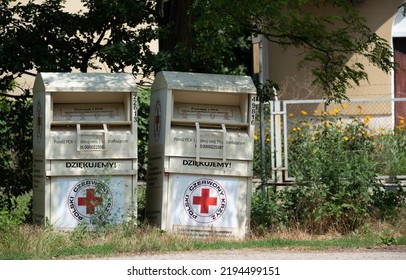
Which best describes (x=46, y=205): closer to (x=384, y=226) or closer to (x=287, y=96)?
(x=384, y=226)

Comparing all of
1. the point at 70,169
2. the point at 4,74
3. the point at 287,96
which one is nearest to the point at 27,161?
the point at 4,74

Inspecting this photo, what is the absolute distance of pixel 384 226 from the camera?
1288 centimetres

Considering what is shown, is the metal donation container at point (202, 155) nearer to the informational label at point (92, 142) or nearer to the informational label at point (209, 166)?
the informational label at point (209, 166)

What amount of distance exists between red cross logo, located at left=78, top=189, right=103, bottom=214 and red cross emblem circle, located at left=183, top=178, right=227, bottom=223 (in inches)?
40.4

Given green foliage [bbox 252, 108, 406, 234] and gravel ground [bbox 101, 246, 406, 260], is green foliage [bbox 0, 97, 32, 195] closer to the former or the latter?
green foliage [bbox 252, 108, 406, 234]

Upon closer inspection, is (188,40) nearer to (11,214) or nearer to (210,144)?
(210,144)

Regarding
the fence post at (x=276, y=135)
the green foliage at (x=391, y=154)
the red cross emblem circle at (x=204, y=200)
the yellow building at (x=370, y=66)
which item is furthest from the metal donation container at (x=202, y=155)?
the yellow building at (x=370, y=66)

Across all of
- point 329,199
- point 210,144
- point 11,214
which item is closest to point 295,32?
point 329,199

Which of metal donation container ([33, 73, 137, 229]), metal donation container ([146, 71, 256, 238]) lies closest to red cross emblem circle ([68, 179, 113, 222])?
metal donation container ([33, 73, 137, 229])

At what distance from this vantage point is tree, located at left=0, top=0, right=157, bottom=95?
13.7m

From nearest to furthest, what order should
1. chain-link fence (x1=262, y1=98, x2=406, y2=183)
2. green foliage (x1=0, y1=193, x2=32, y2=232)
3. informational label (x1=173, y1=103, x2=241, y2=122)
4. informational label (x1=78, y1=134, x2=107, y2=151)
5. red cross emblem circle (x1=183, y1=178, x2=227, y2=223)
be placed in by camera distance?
green foliage (x1=0, y1=193, x2=32, y2=232)
informational label (x1=78, y1=134, x2=107, y2=151)
red cross emblem circle (x1=183, y1=178, x2=227, y2=223)
informational label (x1=173, y1=103, x2=241, y2=122)
chain-link fence (x1=262, y1=98, x2=406, y2=183)

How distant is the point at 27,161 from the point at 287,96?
22.7 feet

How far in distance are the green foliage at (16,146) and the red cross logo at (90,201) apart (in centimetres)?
210

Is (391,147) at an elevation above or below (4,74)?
below
